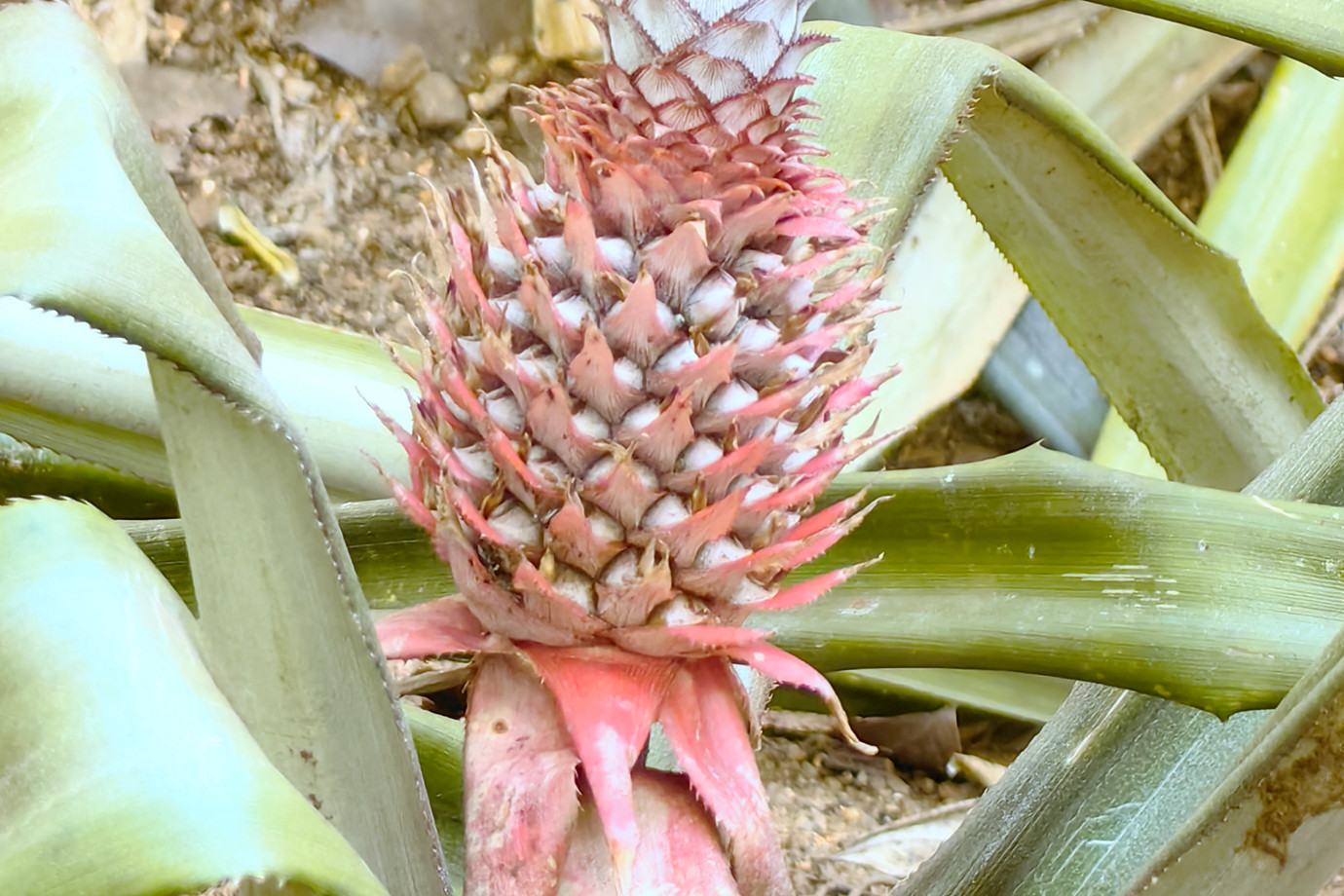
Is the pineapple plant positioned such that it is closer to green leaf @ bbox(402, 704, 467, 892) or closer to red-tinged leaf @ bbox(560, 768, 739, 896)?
red-tinged leaf @ bbox(560, 768, 739, 896)

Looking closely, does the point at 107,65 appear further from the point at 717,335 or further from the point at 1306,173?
the point at 1306,173

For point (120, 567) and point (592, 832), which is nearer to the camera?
point (120, 567)

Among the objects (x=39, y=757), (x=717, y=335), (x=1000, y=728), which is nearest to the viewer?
(x=39, y=757)

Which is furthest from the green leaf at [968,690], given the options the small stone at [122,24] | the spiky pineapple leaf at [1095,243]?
the small stone at [122,24]

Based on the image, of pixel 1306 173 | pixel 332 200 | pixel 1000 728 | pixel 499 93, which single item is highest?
pixel 1306 173

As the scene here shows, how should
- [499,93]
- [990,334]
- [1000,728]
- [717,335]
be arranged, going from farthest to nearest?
[499,93]
[990,334]
[1000,728]
[717,335]

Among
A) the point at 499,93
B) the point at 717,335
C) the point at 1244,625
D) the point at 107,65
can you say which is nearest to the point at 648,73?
the point at 717,335

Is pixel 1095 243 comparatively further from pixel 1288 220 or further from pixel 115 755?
pixel 115 755
